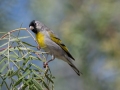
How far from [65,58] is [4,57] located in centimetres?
156

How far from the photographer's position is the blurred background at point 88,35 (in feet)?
7.70

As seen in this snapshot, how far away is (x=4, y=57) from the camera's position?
75 centimetres

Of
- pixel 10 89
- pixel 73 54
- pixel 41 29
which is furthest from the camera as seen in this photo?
pixel 73 54

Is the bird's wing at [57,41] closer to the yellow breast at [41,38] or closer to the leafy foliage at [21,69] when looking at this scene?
the yellow breast at [41,38]

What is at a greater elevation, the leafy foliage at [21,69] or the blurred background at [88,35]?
the blurred background at [88,35]

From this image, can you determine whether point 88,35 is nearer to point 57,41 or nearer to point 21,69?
point 57,41

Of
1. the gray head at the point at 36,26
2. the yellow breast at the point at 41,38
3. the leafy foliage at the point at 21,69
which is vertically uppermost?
the gray head at the point at 36,26

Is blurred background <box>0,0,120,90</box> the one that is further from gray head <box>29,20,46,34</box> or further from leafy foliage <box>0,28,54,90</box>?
leafy foliage <box>0,28,54,90</box>

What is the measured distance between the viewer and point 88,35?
97.2 inches

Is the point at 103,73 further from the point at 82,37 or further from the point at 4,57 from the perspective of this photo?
the point at 4,57

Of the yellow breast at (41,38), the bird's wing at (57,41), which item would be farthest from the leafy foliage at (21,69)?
the bird's wing at (57,41)

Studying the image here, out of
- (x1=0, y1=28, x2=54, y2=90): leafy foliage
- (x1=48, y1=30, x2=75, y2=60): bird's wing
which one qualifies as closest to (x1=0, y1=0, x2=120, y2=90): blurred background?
(x1=48, y1=30, x2=75, y2=60): bird's wing

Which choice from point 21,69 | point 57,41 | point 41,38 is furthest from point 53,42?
point 21,69

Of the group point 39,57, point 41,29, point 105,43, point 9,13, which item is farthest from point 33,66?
point 105,43
